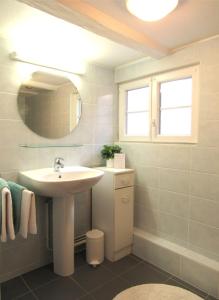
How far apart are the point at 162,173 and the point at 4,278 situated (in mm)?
1701

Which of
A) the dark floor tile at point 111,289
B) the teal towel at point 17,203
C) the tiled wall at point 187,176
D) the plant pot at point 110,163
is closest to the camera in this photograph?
the teal towel at point 17,203

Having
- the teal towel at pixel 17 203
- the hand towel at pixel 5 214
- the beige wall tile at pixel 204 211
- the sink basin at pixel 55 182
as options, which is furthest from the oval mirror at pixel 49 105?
the beige wall tile at pixel 204 211

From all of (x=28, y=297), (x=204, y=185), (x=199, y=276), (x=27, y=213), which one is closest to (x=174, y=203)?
(x=204, y=185)

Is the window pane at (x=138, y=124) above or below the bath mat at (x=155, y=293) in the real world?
above

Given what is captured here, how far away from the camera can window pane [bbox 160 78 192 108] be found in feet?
6.70

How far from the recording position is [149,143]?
7.61 feet

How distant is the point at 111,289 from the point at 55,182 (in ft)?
3.34

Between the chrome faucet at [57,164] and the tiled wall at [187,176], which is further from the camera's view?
the chrome faucet at [57,164]

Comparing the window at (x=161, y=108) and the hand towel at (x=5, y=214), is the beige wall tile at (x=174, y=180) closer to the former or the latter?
the window at (x=161, y=108)

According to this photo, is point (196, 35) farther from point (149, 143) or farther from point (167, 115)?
point (149, 143)

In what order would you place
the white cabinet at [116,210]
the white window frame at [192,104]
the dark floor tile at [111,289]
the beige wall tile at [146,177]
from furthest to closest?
the beige wall tile at [146,177]
the white cabinet at [116,210]
the white window frame at [192,104]
the dark floor tile at [111,289]

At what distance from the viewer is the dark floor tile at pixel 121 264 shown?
6.69 feet

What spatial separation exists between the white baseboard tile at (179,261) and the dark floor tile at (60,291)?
2.48ft

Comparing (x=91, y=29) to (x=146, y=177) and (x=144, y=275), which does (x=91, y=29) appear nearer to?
(x=146, y=177)
